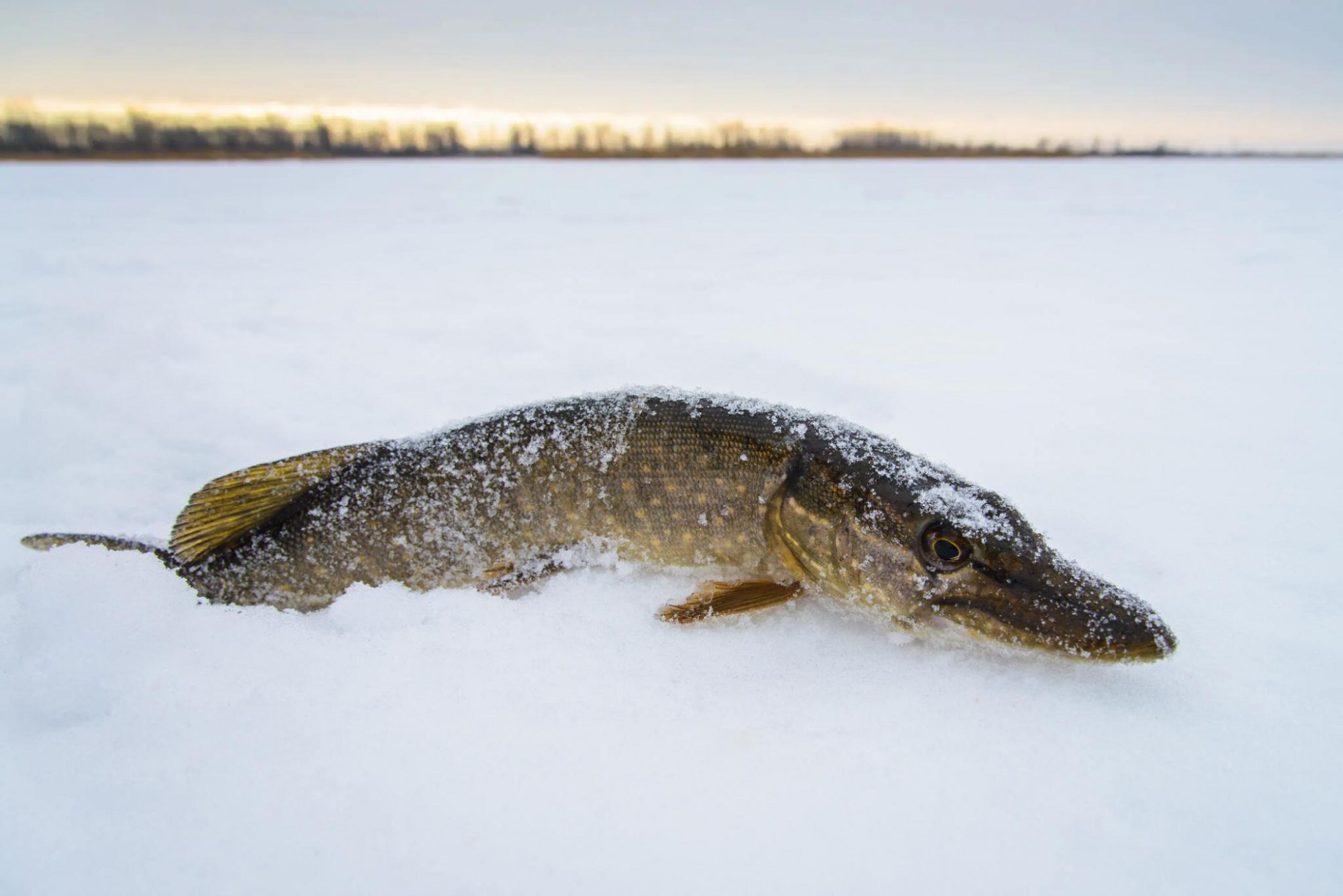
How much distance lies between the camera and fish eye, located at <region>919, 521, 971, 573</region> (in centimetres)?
177

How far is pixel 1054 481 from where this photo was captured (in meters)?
2.66

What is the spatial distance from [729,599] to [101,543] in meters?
1.90

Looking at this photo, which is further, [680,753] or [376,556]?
[376,556]

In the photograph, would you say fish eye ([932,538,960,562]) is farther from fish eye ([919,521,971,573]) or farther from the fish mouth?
the fish mouth

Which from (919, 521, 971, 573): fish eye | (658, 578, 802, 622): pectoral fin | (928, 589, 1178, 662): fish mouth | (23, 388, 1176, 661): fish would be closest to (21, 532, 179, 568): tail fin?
(23, 388, 1176, 661): fish

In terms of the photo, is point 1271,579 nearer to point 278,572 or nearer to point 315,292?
point 278,572

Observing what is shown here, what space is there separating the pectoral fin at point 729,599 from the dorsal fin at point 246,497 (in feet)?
3.74

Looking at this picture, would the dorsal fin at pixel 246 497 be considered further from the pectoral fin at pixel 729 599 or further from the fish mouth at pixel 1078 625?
the fish mouth at pixel 1078 625

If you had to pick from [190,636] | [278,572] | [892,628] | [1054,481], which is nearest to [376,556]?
[278,572]

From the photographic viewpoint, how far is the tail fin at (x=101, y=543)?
84.1 inches

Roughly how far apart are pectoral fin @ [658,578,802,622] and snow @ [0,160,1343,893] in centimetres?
6

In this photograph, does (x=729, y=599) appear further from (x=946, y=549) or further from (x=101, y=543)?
(x=101, y=543)

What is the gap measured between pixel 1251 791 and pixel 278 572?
2.48 m

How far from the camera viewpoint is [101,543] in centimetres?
213
